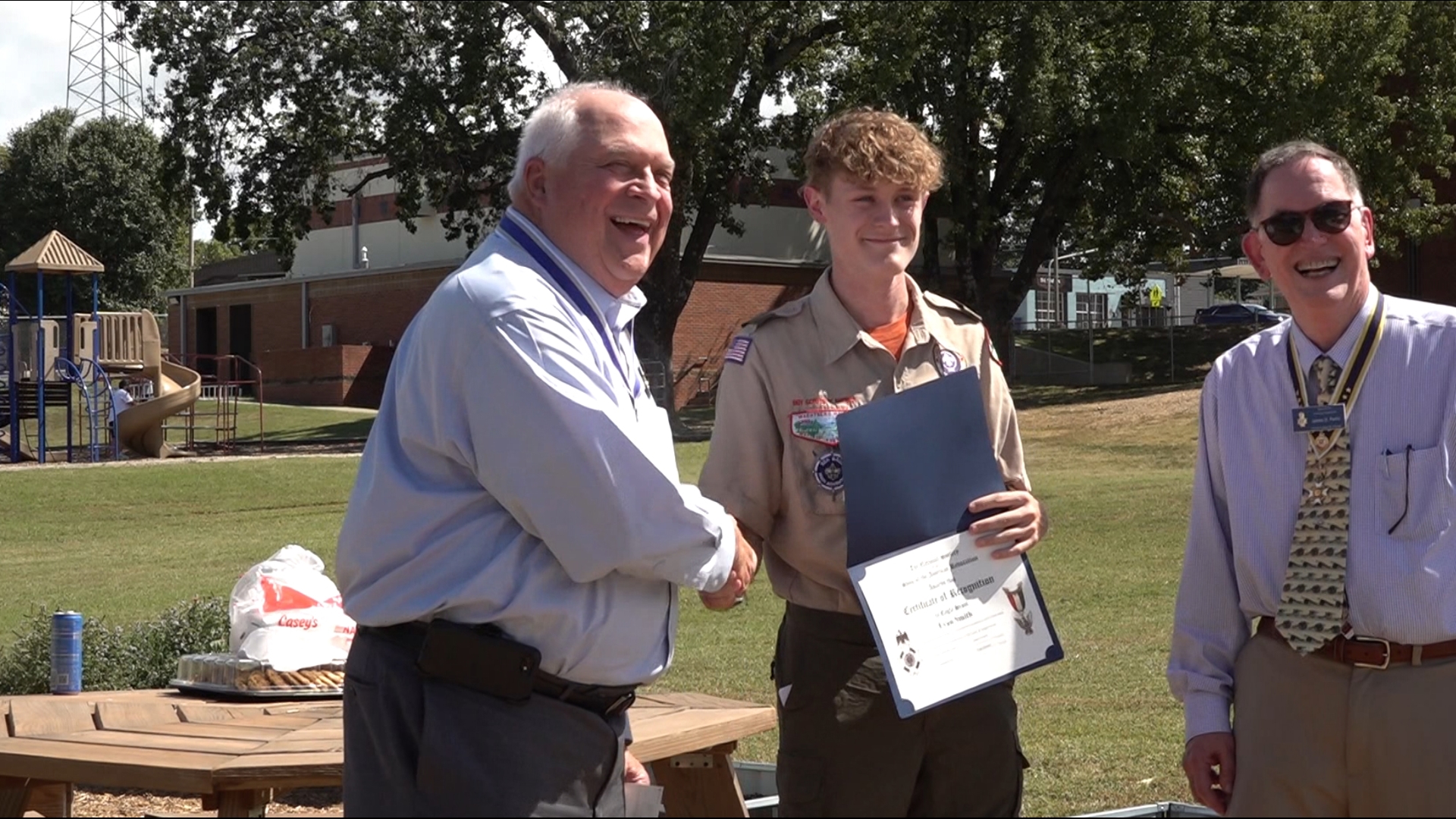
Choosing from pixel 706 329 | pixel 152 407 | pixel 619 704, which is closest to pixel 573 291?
pixel 619 704

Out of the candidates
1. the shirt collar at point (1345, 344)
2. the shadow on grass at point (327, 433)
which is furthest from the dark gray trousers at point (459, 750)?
the shadow on grass at point (327, 433)

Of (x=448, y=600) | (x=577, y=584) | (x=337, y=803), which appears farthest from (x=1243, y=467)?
(x=337, y=803)

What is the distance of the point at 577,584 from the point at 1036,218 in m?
38.6

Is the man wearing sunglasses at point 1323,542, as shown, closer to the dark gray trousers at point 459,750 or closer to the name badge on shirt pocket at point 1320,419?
Answer: the name badge on shirt pocket at point 1320,419

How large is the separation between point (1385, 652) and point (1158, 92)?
111 ft

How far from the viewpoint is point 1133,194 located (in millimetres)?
38344

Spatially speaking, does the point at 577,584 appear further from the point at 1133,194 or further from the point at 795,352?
the point at 1133,194

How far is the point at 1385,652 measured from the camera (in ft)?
11.1

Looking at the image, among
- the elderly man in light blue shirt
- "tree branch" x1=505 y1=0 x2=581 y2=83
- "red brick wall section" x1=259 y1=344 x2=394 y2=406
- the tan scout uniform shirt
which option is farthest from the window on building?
the elderly man in light blue shirt

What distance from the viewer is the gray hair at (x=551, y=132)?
321 cm

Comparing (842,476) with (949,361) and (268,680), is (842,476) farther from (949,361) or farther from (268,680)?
(268,680)

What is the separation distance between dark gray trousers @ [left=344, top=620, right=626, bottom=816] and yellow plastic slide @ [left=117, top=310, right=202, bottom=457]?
2988 centimetres

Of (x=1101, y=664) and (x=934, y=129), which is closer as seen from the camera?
(x=1101, y=664)

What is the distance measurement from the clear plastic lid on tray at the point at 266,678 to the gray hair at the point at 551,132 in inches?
92.7
